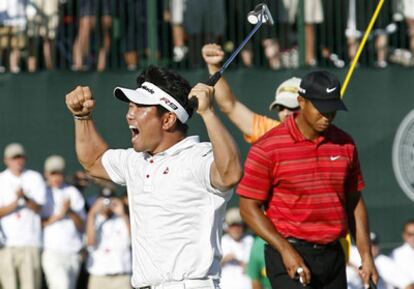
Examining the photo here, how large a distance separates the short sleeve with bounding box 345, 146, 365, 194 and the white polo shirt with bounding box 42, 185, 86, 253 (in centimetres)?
550

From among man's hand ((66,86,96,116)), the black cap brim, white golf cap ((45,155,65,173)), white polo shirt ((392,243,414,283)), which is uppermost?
man's hand ((66,86,96,116))

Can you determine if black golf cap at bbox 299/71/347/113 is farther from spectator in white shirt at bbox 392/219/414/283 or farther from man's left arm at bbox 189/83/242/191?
spectator in white shirt at bbox 392/219/414/283

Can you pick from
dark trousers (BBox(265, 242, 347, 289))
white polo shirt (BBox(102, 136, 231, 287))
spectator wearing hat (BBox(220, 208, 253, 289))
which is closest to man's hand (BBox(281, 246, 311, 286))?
dark trousers (BBox(265, 242, 347, 289))

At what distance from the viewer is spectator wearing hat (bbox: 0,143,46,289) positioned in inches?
495

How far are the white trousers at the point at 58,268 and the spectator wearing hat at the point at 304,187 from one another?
213 inches

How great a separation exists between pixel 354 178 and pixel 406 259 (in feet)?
15.1

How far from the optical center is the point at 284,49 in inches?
563

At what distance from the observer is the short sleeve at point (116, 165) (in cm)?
672

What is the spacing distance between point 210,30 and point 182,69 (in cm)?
61

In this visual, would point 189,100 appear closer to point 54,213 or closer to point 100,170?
point 100,170

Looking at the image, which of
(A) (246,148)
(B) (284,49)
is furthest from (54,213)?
(B) (284,49)

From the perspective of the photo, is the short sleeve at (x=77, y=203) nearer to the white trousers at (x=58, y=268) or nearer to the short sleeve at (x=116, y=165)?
the white trousers at (x=58, y=268)

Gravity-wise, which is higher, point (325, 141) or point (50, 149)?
point (325, 141)

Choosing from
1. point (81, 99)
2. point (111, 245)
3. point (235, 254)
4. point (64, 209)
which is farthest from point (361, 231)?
A: point (64, 209)
